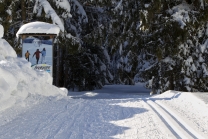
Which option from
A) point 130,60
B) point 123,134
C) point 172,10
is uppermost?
point 172,10

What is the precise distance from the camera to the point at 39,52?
13031 millimetres

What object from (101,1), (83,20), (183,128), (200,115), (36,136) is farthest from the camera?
(83,20)

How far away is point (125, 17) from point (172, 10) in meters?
Result: 2.49

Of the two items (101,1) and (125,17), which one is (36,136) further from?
(101,1)

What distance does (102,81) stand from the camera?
25.0m

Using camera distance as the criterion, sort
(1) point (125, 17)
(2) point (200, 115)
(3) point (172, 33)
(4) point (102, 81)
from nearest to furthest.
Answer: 1. (2) point (200, 115)
2. (3) point (172, 33)
3. (1) point (125, 17)
4. (4) point (102, 81)

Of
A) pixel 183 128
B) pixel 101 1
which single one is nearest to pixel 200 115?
pixel 183 128

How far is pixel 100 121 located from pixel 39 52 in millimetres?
6605

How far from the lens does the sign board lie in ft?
42.8

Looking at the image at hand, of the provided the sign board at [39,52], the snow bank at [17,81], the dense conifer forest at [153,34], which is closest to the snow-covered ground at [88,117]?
the snow bank at [17,81]

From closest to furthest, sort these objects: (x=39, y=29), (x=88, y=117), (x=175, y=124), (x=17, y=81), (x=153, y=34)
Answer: (x=175, y=124)
(x=88, y=117)
(x=17, y=81)
(x=39, y=29)
(x=153, y=34)

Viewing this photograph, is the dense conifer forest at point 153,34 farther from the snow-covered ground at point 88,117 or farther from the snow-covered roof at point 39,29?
the snow-covered ground at point 88,117

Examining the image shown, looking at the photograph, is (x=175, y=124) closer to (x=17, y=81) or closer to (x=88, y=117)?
(x=88, y=117)

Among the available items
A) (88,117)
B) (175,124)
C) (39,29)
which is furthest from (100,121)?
(39,29)
